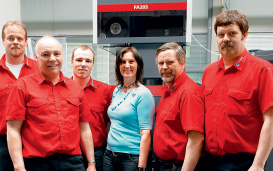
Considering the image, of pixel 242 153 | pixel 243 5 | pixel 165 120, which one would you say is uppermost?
pixel 243 5

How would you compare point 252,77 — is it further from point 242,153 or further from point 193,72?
point 193,72

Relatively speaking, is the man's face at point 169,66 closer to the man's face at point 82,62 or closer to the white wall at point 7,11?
the man's face at point 82,62

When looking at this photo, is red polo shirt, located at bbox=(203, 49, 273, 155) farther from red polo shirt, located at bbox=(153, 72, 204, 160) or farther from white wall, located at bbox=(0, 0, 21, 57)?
white wall, located at bbox=(0, 0, 21, 57)

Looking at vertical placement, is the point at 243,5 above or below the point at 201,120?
above

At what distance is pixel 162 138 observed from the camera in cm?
157

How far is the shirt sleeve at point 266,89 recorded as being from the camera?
1.24m

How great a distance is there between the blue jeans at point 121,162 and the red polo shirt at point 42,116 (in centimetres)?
32

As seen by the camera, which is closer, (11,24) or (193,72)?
(11,24)

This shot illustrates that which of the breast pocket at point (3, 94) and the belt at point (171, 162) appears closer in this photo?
the belt at point (171, 162)

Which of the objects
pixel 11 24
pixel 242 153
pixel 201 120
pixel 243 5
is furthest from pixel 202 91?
pixel 243 5

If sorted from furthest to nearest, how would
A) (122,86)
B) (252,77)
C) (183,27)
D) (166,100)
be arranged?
(183,27) → (122,86) → (166,100) → (252,77)

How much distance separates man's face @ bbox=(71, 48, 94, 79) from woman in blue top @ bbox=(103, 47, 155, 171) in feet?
1.03

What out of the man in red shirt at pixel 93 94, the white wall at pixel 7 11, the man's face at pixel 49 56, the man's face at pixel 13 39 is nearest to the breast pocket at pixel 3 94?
the man's face at pixel 13 39

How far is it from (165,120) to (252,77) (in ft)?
1.88
